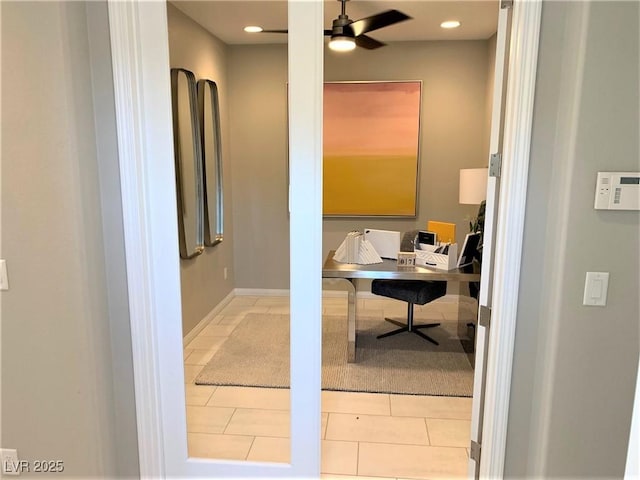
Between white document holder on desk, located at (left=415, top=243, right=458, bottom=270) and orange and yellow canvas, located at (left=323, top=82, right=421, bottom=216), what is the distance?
1.43m

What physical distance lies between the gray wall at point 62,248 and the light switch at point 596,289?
168 centimetres

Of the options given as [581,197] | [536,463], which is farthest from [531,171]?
[536,463]

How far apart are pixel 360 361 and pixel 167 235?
6.83ft

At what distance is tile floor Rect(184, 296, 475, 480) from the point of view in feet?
7.40

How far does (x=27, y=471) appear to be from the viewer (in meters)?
1.86

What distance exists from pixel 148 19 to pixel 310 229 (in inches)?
37.4

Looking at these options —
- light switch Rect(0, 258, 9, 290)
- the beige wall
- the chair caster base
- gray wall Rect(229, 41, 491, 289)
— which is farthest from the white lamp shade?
light switch Rect(0, 258, 9, 290)

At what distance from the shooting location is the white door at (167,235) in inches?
64.9

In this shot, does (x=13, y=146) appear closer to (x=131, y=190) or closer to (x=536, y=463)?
(x=131, y=190)

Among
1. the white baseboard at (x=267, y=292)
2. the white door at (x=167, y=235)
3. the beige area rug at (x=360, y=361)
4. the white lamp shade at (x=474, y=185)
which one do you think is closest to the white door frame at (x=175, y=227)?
the white door at (x=167, y=235)

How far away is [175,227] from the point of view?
70.9 inches

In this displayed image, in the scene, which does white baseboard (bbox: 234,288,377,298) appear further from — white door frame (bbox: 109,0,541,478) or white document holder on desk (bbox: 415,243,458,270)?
white door frame (bbox: 109,0,541,478)

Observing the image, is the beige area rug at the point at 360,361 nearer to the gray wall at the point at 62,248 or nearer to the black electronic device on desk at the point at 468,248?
the black electronic device on desk at the point at 468,248

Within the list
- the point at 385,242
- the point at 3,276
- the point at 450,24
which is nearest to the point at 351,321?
the point at 385,242
